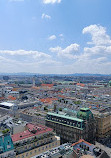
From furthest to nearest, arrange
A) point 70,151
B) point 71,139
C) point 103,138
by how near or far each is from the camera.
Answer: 1. point 103,138
2. point 71,139
3. point 70,151

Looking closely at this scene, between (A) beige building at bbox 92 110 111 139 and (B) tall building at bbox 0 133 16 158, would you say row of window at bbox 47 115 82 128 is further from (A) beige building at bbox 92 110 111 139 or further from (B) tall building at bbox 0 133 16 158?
(B) tall building at bbox 0 133 16 158

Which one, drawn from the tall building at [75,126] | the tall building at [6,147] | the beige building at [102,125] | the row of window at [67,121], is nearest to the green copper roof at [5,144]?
the tall building at [6,147]

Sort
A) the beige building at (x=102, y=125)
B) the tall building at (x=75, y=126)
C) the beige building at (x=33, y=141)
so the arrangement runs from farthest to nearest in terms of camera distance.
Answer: the beige building at (x=102, y=125), the tall building at (x=75, y=126), the beige building at (x=33, y=141)

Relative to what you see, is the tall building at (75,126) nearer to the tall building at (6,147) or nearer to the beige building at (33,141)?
the beige building at (33,141)

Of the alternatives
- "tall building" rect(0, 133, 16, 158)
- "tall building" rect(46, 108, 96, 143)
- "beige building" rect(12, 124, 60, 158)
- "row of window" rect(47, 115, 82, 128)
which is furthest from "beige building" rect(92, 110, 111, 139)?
"tall building" rect(0, 133, 16, 158)

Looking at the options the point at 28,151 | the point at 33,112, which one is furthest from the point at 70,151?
the point at 33,112

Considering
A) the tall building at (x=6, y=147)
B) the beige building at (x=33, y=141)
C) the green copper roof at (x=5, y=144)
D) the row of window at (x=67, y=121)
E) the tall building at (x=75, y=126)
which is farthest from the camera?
the row of window at (x=67, y=121)

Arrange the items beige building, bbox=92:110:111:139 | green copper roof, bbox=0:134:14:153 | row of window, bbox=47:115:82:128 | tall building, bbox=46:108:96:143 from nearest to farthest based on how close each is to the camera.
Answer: green copper roof, bbox=0:134:14:153 → tall building, bbox=46:108:96:143 → row of window, bbox=47:115:82:128 → beige building, bbox=92:110:111:139

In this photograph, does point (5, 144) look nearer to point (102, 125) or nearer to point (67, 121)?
point (67, 121)

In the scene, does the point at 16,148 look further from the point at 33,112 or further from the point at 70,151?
the point at 33,112
